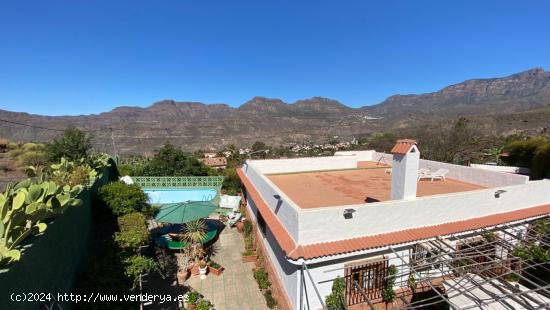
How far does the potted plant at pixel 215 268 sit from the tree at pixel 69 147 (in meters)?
22.1

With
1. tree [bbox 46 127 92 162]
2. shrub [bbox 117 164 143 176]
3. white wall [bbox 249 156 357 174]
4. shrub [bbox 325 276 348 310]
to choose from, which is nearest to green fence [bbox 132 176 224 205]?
shrub [bbox 117 164 143 176]

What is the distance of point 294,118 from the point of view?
115 metres

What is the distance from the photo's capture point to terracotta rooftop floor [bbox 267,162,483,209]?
1141 centimetres

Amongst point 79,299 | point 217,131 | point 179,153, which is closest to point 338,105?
point 217,131

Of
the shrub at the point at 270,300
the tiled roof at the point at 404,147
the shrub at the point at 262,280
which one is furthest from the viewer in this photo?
the shrub at the point at 262,280

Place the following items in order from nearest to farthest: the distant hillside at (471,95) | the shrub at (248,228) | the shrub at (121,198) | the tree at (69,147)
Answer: the shrub at (121,198), the shrub at (248,228), the tree at (69,147), the distant hillside at (471,95)

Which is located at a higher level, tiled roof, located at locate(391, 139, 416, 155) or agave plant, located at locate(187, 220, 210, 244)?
tiled roof, located at locate(391, 139, 416, 155)

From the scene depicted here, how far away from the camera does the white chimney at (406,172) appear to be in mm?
8422

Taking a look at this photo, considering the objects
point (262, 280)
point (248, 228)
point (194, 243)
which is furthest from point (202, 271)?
point (248, 228)

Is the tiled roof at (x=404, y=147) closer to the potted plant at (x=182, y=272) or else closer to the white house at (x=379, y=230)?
the white house at (x=379, y=230)

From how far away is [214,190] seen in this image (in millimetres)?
25203

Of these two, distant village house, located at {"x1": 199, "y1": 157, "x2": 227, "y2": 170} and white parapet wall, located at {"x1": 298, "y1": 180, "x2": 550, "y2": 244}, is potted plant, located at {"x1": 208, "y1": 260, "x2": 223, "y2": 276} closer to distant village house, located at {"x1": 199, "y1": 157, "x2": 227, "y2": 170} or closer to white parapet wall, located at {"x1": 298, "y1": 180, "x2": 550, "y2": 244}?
white parapet wall, located at {"x1": 298, "y1": 180, "x2": 550, "y2": 244}

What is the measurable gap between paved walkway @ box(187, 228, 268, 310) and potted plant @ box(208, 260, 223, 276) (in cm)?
16

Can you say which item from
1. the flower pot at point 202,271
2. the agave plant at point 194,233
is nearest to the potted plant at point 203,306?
the flower pot at point 202,271
